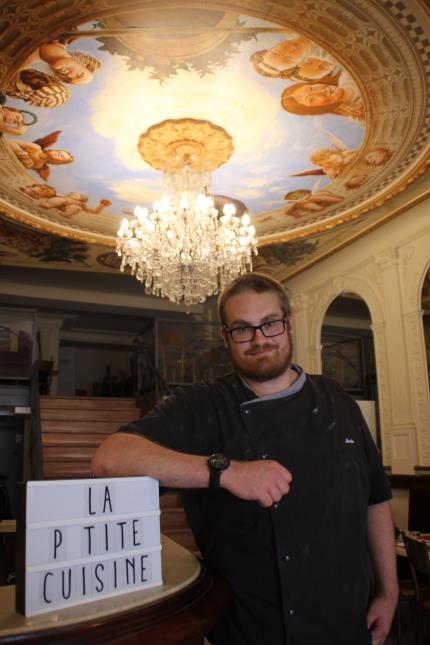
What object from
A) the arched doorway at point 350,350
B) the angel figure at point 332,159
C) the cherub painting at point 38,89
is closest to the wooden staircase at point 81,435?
the cherub painting at point 38,89

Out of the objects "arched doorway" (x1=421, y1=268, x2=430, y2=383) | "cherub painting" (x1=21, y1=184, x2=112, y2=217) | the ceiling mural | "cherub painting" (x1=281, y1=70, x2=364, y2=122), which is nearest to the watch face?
the ceiling mural

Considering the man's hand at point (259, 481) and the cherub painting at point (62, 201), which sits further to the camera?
the cherub painting at point (62, 201)

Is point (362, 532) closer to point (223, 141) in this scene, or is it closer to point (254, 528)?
point (254, 528)

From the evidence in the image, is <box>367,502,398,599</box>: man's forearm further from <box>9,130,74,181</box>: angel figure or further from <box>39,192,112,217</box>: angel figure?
<box>39,192,112,217</box>: angel figure

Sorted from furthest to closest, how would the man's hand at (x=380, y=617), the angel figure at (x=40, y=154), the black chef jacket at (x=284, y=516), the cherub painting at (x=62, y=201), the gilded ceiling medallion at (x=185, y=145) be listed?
the cherub painting at (x=62, y=201) → the angel figure at (x=40, y=154) → the gilded ceiling medallion at (x=185, y=145) → the man's hand at (x=380, y=617) → the black chef jacket at (x=284, y=516)

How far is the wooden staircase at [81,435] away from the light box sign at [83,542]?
5.88 meters

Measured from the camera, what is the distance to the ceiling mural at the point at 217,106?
14.8 ft

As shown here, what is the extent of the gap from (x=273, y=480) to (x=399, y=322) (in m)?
7.28

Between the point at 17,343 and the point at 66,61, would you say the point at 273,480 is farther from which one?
the point at 17,343

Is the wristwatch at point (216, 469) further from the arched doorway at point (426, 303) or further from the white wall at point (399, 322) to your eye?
the arched doorway at point (426, 303)

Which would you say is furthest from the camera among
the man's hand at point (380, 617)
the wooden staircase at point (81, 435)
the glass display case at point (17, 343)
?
the glass display case at point (17, 343)

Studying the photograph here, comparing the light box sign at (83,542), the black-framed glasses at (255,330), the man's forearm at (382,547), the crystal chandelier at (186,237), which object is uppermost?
the crystal chandelier at (186,237)

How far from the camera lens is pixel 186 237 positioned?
6.60 meters

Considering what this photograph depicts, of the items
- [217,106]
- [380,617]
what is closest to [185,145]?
[217,106]
